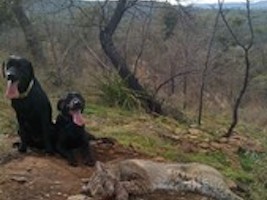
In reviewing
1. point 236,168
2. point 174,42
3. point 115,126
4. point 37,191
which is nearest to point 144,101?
point 115,126

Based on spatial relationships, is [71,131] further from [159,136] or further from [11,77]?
[159,136]

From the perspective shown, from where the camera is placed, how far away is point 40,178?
199 inches

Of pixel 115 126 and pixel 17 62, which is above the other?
pixel 17 62

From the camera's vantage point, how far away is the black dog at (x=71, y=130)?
18.0ft

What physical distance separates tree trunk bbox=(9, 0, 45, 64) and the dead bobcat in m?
9.15

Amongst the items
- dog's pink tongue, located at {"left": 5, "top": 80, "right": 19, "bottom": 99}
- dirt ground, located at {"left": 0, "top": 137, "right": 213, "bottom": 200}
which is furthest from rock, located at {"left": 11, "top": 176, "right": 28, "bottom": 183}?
dog's pink tongue, located at {"left": 5, "top": 80, "right": 19, "bottom": 99}

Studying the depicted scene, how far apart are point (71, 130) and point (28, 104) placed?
43 centimetres

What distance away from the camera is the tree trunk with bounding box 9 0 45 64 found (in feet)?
46.8

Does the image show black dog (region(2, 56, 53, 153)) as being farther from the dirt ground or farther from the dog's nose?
the dirt ground

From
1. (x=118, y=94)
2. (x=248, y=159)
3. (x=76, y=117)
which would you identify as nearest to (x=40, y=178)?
(x=76, y=117)

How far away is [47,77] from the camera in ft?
40.2

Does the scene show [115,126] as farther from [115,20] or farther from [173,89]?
[173,89]

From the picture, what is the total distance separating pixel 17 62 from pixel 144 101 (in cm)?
530

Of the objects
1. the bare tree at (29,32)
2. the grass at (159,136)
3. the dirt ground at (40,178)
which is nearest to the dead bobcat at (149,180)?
the dirt ground at (40,178)
